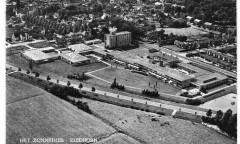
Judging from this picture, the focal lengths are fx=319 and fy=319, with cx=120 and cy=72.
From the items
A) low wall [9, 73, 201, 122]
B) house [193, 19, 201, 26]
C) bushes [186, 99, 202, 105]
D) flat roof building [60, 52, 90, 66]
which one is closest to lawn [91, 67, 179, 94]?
bushes [186, 99, 202, 105]

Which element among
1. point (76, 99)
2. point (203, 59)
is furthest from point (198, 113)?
point (203, 59)

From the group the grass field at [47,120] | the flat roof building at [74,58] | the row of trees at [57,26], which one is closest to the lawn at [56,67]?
the flat roof building at [74,58]

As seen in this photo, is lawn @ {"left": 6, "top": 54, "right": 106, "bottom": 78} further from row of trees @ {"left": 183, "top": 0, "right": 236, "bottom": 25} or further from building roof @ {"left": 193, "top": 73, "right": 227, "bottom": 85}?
row of trees @ {"left": 183, "top": 0, "right": 236, "bottom": 25}

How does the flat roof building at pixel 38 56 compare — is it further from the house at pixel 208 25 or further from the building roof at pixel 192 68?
the house at pixel 208 25

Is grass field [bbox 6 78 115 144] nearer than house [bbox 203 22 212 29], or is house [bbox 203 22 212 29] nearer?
grass field [bbox 6 78 115 144]

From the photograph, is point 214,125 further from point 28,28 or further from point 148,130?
point 28,28

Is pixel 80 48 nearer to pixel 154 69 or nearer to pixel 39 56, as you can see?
pixel 39 56
